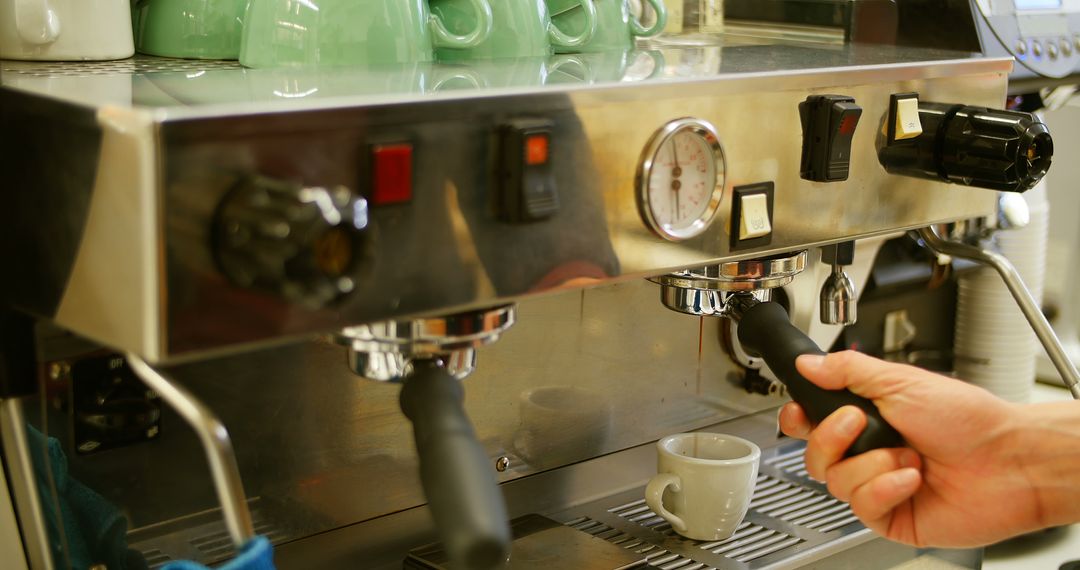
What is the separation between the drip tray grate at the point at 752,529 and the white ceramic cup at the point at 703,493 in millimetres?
12

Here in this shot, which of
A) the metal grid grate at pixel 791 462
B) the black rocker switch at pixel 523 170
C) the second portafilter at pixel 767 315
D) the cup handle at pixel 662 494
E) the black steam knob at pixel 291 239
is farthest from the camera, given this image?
the metal grid grate at pixel 791 462

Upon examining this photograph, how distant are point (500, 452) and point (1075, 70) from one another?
1.91ft

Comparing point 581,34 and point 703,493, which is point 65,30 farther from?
point 703,493

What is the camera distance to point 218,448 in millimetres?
489

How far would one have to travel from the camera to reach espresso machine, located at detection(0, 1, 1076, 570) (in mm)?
456

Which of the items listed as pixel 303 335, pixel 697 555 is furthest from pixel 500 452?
pixel 303 335

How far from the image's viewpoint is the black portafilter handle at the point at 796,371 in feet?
2.05

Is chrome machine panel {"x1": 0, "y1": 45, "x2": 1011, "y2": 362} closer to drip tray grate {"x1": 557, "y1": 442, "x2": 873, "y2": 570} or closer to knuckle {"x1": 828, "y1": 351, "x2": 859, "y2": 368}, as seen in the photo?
knuckle {"x1": 828, "y1": 351, "x2": 859, "y2": 368}

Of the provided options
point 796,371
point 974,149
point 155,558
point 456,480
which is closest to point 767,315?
point 796,371

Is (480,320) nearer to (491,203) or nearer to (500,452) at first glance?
(491,203)

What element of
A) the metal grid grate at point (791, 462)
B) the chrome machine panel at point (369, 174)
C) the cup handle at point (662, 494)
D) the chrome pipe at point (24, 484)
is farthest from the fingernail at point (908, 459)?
the chrome pipe at point (24, 484)

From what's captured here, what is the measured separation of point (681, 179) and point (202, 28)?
33cm

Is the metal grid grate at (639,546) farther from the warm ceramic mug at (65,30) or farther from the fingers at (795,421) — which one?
the warm ceramic mug at (65,30)

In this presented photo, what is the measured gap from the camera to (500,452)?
2.82 feet
